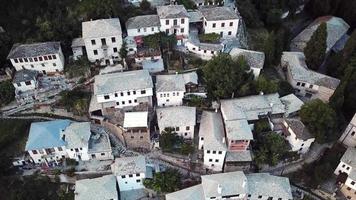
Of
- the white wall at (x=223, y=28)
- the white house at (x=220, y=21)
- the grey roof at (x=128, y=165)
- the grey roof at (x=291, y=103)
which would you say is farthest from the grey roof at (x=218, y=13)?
the grey roof at (x=128, y=165)

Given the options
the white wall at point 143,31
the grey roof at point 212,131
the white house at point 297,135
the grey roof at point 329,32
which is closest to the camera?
the grey roof at point 212,131

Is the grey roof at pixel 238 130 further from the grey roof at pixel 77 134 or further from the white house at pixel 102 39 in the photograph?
the white house at pixel 102 39

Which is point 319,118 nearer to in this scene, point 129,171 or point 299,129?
point 299,129

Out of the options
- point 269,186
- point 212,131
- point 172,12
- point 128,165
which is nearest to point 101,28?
point 172,12

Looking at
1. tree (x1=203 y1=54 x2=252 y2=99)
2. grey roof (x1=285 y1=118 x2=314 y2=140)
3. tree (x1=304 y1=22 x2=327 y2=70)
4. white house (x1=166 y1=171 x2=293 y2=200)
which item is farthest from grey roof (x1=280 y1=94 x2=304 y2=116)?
white house (x1=166 y1=171 x2=293 y2=200)

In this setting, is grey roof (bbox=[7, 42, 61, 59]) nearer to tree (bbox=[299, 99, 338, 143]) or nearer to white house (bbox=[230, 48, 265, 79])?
white house (bbox=[230, 48, 265, 79])

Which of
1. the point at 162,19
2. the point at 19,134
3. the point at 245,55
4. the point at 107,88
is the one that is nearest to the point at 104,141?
the point at 107,88
